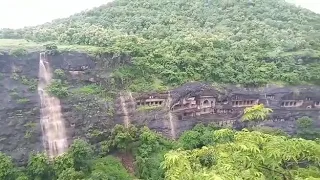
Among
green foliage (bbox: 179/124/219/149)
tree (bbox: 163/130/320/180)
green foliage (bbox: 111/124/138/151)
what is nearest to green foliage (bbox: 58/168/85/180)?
green foliage (bbox: 111/124/138/151)

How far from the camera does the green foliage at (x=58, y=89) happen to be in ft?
65.9

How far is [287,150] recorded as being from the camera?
6316 millimetres

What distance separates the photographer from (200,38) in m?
26.0

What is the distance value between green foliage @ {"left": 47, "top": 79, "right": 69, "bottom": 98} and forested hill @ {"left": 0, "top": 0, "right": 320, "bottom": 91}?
305cm

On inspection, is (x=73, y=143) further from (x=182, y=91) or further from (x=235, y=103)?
(x=235, y=103)

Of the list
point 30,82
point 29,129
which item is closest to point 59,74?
point 30,82

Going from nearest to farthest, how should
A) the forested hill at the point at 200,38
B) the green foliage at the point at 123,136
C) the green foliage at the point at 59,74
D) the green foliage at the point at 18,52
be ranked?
the green foliage at the point at 123,136 < the green foliage at the point at 18,52 < the green foliage at the point at 59,74 < the forested hill at the point at 200,38

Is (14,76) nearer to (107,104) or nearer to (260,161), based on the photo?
(107,104)

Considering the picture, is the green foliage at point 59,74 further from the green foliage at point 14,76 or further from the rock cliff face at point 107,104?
the green foliage at point 14,76

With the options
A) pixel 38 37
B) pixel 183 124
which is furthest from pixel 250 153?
pixel 38 37

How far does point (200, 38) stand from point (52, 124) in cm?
1114

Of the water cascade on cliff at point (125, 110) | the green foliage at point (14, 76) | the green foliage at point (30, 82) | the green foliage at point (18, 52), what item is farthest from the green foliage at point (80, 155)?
the green foliage at point (18, 52)

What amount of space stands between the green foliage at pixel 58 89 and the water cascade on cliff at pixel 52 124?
235 millimetres

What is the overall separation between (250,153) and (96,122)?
48.6 ft
